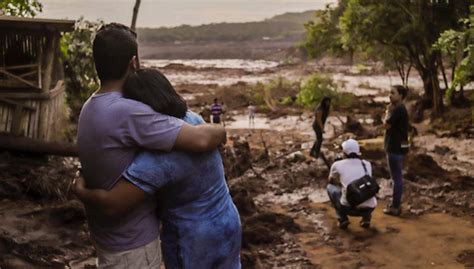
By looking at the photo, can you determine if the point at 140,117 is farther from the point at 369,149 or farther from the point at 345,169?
the point at 369,149

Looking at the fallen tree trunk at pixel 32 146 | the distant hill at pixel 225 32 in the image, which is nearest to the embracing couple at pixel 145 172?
the fallen tree trunk at pixel 32 146

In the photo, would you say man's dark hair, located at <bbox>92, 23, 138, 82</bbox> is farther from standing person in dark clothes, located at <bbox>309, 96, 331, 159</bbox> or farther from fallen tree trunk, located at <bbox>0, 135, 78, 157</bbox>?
standing person in dark clothes, located at <bbox>309, 96, 331, 159</bbox>

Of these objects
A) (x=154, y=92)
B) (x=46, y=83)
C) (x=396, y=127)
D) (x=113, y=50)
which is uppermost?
(x=113, y=50)

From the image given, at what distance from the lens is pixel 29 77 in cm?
1166

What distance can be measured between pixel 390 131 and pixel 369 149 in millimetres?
5937

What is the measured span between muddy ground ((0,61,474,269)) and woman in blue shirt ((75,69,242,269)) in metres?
4.10

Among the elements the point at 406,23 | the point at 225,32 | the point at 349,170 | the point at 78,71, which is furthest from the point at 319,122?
the point at 225,32

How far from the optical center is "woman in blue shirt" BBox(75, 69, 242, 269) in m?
2.27

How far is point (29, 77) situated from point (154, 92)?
10158mm

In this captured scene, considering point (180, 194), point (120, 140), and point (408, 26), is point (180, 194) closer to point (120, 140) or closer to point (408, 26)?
point (120, 140)

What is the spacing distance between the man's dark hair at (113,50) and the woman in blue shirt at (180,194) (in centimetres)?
7

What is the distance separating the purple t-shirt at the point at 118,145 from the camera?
7.38 feet

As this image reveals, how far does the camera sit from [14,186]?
28.8 feet

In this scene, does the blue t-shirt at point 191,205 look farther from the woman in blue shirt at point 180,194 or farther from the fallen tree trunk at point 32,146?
the fallen tree trunk at point 32,146
